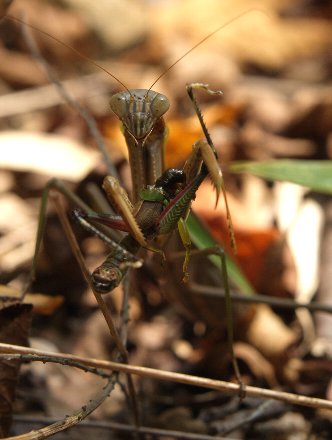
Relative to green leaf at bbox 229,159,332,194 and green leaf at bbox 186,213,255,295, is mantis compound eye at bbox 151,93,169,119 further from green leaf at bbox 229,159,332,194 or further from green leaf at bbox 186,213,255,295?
green leaf at bbox 229,159,332,194

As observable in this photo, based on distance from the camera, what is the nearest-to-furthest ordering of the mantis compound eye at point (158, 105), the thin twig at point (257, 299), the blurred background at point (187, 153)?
1. the mantis compound eye at point (158, 105)
2. the thin twig at point (257, 299)
3. the blurred background at point (187, 153)

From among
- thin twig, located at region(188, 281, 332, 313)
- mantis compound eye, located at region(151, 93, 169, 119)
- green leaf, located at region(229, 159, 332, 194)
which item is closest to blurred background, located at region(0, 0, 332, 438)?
thin twig, located at region(188, 281, 332, 313)

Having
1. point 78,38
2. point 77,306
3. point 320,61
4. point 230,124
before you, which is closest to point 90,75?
point 78,38

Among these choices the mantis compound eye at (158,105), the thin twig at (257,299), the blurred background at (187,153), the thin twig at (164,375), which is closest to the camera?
the thin twig at (164,375)

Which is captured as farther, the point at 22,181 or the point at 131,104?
the point at 22,181

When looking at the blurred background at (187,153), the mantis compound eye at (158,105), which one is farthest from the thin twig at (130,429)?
the mantis compound eye at (158,105)

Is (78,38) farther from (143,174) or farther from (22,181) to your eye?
(143,174)

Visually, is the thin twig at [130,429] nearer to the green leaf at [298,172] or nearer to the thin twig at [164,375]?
the thin twig at [164,375]
